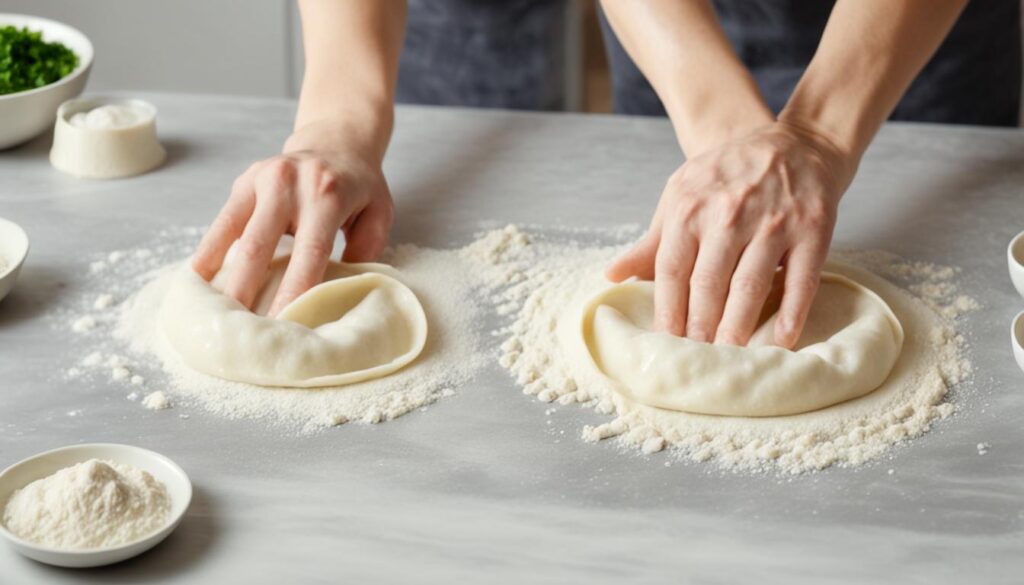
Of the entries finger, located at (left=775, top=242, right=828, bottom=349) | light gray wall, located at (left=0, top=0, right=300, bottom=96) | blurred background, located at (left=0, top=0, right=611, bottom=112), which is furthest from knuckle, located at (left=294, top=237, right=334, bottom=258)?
light gray wall, located at (left=0, top=0, right=300, bottom=96)

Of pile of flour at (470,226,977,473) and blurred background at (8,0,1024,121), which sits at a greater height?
pile of flour at (470,226,977,473)

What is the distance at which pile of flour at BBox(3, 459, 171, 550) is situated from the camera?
1.15m

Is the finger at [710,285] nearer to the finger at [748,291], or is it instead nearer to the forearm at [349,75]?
the finger at [748,291]

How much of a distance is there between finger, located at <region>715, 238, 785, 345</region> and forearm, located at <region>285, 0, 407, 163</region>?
606mm

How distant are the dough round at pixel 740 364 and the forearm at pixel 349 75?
507 millimetres

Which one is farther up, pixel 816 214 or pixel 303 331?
pixel 816 214

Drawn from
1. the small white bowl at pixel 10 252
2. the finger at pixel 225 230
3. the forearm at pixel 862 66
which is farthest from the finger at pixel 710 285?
the small white bowl at pixel 10 252

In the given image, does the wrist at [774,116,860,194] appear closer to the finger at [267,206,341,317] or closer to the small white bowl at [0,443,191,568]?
the finger at [267,206,341,317]

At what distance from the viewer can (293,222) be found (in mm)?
1676

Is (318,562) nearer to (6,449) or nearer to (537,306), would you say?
(6,449)

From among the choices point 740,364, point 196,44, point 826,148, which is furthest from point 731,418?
point 196,44

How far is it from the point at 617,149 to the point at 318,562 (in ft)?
3.68

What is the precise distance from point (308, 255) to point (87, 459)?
1.46ft

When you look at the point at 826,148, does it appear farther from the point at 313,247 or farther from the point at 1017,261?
the point at 313,247
